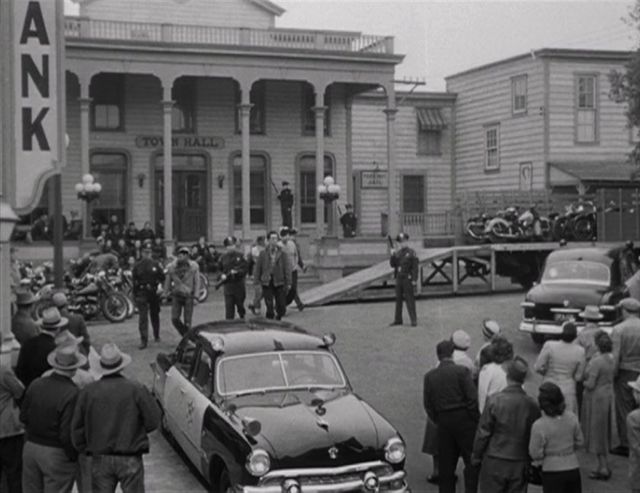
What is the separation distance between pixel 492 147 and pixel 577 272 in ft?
67.1

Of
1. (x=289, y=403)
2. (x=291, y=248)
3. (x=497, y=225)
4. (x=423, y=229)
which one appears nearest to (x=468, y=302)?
(x=497, y=225)

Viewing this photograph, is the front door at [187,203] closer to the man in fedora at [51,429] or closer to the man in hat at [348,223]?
the man in hat at [348,223]

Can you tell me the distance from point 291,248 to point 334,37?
551 inches

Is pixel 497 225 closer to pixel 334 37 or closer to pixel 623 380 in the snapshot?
pixel 334 37

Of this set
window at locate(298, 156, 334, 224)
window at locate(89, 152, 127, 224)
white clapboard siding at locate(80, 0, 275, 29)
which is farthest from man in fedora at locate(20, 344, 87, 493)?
window at locate(298, 156, 334, 224)

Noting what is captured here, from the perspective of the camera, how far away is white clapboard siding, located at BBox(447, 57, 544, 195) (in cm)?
3556

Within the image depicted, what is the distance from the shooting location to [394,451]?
8695 millimetres

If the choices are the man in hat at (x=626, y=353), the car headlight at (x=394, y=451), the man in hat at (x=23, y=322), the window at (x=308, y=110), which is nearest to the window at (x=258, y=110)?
the window at (x=308, y=110)

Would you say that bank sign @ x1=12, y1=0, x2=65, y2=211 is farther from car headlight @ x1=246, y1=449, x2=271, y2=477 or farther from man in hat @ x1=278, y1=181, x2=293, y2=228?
man in hat @ x1=278, y1=181, x2=293, y2=228

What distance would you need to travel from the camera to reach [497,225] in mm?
27250

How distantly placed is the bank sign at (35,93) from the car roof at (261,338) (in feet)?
8.24

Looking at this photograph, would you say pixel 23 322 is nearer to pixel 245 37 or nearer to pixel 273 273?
pixel 273 273

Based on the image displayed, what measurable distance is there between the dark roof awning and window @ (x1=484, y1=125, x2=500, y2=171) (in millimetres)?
3109

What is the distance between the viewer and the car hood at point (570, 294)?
17062mm
